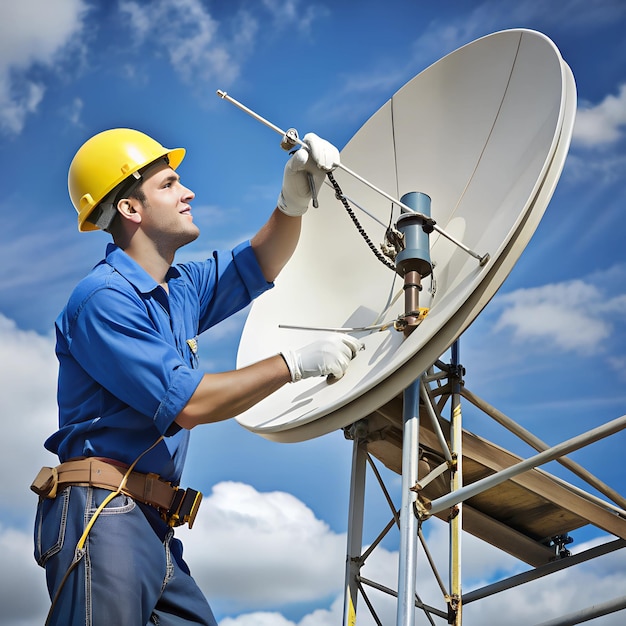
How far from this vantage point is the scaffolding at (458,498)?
6.91 metres

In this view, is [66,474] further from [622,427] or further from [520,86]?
[520,86]

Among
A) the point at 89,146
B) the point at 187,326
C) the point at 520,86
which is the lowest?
the point at 187,326

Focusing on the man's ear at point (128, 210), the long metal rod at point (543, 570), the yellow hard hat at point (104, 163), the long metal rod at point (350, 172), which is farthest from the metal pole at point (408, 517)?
the yellow hard hat at point (104, 163)

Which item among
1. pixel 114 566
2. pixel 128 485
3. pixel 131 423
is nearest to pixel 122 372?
pixel 131 423

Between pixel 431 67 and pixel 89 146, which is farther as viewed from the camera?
pixel 431 67

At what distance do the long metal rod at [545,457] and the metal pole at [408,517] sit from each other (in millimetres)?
192

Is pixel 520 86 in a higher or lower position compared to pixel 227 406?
higher

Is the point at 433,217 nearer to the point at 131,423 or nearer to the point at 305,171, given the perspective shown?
the point at 305,171

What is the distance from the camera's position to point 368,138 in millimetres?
9000

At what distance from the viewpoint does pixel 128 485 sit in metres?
5.60

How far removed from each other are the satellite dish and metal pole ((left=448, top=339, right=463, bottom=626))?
2.72ft

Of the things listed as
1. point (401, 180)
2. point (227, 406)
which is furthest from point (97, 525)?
point (401, 180)

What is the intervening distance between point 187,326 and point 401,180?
9.27 feet

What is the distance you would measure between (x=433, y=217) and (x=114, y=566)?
13.3 ft
